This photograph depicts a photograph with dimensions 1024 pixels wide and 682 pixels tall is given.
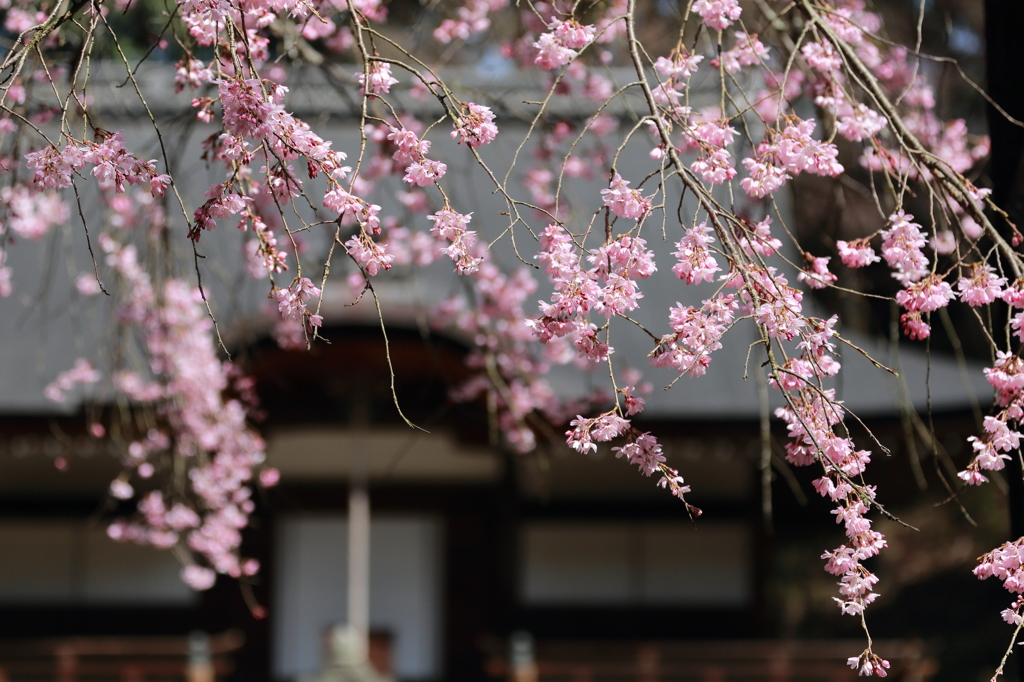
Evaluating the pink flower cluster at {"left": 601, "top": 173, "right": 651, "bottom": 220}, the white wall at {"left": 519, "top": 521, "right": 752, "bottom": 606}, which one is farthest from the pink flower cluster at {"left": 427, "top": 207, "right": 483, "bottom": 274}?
the white wall at {"left": 519, "top": 521, "right": 752, "bottom": 606}

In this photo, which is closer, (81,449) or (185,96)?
(81,449)

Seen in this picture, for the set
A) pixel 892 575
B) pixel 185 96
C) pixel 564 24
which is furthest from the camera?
pixel 892 575

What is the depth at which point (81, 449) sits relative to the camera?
4.43 metres

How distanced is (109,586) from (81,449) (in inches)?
57.1

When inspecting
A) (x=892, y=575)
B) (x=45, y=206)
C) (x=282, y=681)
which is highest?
(x=45, y=206)

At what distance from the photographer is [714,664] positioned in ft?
16.3

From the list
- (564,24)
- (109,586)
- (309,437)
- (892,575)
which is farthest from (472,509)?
(564,24)

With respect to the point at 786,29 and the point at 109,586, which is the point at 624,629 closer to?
the point at 109,586

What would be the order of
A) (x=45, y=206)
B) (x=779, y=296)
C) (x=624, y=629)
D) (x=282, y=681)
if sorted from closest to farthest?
(x=779, y=296)
(x=45, y=206)
(x=624, y=629)
(x=282, y=681)

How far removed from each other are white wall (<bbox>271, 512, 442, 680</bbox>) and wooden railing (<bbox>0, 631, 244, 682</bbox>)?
972mm

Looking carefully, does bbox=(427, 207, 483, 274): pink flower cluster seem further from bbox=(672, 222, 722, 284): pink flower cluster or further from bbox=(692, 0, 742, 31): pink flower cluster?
bbox=(692, 0, 742, 31): pink flower cluster

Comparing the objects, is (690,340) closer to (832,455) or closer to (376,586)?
(832,455)

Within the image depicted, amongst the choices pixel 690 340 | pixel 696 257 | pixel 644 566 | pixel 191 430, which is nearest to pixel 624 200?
pixel 696 257

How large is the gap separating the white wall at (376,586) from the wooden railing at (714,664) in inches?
44.5
